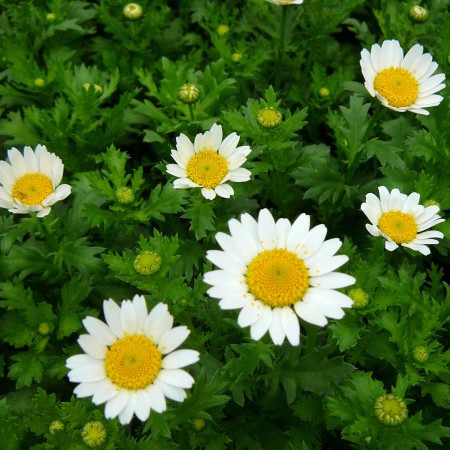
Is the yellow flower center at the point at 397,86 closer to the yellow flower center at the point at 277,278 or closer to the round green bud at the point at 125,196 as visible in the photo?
the yellow flower center at the point at 277,278

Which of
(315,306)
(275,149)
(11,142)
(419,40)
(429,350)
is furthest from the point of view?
(419,40)

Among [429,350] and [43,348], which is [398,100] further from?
[43,348]

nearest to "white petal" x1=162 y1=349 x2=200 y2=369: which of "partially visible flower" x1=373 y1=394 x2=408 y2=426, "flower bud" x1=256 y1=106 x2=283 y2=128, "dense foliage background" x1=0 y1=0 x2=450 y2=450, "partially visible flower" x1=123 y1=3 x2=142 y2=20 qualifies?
"dense foliage background" x1=0 y1=0 x2=450 y2=450

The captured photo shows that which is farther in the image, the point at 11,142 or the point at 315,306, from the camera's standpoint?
the point at 11,142

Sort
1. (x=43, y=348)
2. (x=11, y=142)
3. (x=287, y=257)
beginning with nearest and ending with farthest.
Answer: (x=287, y=257)
(x=43, y=348)
(x=11, y=142)

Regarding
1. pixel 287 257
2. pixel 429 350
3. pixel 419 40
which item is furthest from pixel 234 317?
pixel 419 40

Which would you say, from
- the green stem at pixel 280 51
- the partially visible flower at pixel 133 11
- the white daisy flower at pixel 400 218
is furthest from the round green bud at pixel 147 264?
the partially visible flower at pixel 133 11
